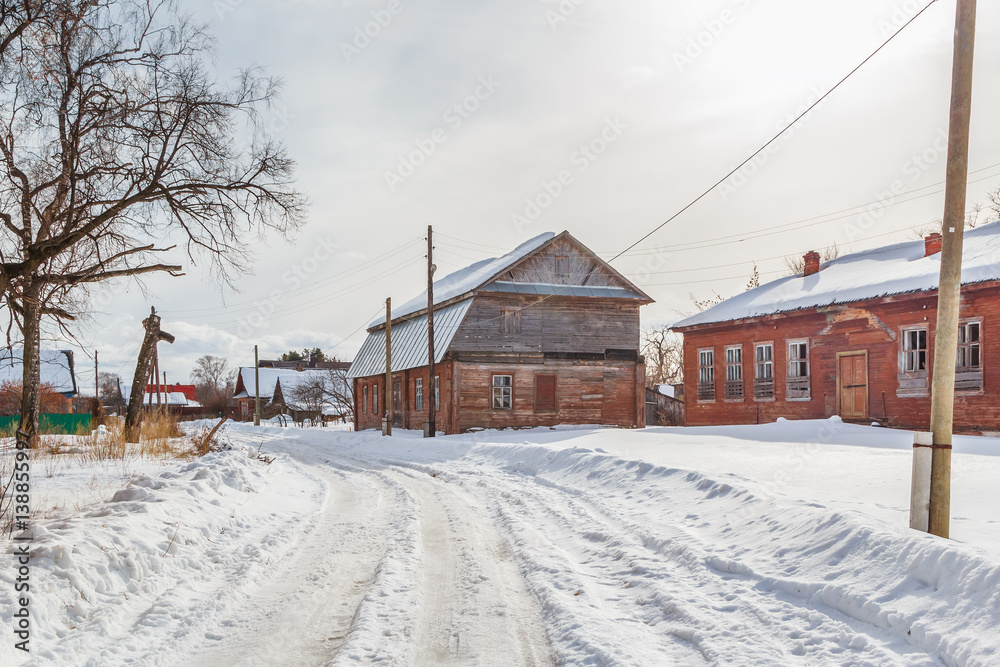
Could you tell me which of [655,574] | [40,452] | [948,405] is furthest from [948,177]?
[40,452]

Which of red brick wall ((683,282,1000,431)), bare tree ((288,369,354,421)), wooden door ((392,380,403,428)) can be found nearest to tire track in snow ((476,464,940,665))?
red brick wall ((683,282,1000,431))

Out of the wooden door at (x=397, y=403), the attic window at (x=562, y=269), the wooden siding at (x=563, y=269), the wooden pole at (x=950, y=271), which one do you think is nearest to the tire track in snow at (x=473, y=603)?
the wooden pole at (x=950, y=271)

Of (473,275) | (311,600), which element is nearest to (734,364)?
(473,275)

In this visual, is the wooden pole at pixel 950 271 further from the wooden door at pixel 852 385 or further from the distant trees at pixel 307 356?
the distant trees at pixel 307 356

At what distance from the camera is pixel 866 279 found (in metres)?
22.9

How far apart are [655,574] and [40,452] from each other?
13.7 meters

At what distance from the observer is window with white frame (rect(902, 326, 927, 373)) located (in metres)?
20.5

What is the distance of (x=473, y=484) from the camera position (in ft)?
43.1

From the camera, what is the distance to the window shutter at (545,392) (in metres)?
29.2

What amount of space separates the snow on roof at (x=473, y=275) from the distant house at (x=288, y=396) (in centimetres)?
2648

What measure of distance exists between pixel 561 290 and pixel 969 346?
15.4m

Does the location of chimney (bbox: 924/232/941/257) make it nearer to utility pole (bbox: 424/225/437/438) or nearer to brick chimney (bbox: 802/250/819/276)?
brick chimney (bbox: 802/250/819/276)

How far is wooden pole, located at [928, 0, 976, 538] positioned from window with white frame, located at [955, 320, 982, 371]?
593 inches

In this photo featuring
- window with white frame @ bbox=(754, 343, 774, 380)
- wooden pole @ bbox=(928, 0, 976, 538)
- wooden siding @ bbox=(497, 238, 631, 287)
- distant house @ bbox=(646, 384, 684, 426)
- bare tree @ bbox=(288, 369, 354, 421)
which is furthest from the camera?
bare tree @ bbox=(288, 369, 354, 421)
